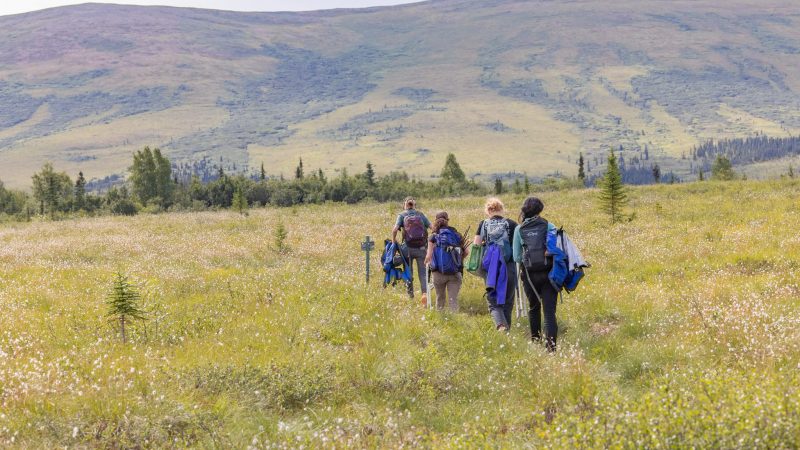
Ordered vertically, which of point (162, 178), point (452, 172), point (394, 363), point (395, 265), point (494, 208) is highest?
point (162, 178)

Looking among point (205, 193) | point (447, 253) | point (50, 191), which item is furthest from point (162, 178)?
point (447, 253)

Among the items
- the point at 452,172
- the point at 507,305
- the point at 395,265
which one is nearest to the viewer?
the point at 507,305

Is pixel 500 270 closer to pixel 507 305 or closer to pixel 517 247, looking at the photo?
pixel 507 305

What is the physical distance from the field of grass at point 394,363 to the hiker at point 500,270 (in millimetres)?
768

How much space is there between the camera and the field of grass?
5.87 metres

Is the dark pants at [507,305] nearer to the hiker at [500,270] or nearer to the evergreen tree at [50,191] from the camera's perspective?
the hiker at [500,270]

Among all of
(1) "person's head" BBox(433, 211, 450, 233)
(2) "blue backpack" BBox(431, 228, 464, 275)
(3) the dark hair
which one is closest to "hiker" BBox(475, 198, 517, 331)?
(3) the dark hair

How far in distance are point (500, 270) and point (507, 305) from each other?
63cm

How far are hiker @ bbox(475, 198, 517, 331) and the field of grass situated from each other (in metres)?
0.77

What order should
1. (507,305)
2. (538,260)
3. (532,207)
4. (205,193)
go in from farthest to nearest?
(205,193), (507,305), (532,207), (538,260)

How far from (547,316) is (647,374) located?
1.87 meters

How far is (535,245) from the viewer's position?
9922 mm

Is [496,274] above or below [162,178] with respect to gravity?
below

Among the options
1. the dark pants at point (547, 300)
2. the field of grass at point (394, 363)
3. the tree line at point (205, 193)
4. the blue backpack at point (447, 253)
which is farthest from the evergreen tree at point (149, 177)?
the dark pants at point (547, 300)
